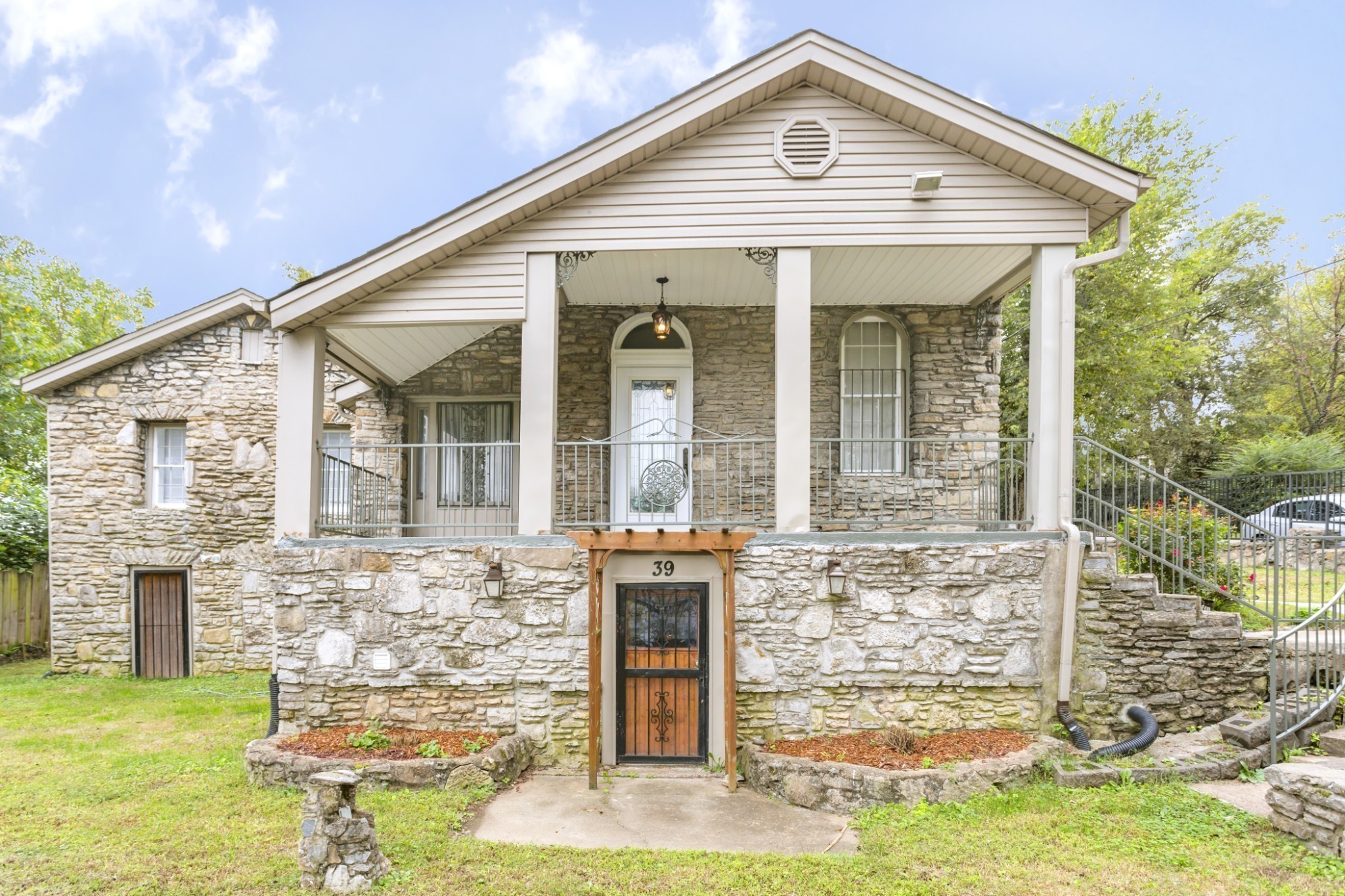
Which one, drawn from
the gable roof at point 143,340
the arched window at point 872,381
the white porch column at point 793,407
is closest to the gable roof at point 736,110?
the white porch column at point 793,407

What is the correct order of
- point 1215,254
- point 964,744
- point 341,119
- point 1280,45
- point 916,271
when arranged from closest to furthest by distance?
1. point 964,744
2. point 916,271
3. point 1215,254
4. point 1280,45
5. point 341,119

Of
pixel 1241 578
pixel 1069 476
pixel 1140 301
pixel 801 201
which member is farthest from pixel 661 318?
pixel 1140 301

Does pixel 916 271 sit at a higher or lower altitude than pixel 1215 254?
lower

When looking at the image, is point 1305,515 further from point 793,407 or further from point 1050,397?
point 793,407

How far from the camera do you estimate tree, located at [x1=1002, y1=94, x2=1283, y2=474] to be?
532 inches

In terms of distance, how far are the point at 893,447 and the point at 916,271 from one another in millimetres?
1944

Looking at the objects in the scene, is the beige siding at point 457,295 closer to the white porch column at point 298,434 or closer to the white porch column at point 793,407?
the white porch column at point 298,434

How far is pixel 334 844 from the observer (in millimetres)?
4012

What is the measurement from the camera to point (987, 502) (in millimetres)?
7668

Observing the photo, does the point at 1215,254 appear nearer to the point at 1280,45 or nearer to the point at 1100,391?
Result: the point at 1100,391

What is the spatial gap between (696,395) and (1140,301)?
10054 millimetres

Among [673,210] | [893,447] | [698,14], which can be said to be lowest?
[893,447]

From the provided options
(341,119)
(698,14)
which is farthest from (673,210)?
(341,119)

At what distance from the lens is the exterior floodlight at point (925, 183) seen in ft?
19.5
